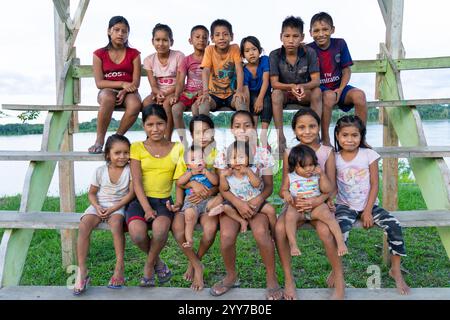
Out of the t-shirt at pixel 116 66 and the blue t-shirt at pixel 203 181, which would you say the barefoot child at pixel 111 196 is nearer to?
the blue t-shirt at pixel 203 181

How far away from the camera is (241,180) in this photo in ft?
8.04

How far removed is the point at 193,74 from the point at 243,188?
127cm

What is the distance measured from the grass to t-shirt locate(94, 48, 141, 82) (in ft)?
5.22

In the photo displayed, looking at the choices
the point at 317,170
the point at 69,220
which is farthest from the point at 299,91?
the point at 69,220

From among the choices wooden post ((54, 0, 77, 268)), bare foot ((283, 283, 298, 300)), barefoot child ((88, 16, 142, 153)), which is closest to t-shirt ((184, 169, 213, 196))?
bare foot ((283, 283, 298, 300))

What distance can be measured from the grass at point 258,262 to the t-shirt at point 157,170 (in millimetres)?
1167

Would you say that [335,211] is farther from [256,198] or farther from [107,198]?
[107,198]

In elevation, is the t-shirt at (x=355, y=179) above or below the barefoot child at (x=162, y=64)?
below

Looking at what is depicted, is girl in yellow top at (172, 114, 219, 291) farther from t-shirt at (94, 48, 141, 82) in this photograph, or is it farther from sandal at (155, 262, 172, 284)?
t-shirt at (94, 48, 141, 82)

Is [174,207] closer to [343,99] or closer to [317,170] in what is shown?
[317,170]

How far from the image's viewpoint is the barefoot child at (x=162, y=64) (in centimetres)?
326

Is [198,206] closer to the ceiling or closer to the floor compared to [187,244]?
closer to the ceiling

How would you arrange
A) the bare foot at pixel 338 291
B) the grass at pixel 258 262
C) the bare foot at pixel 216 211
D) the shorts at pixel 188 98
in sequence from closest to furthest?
the bare foot at pixel 338 291 < the bare foot at pixel 216 211 < the shorts at pixel 188 98 < the grass at pixel 258 262

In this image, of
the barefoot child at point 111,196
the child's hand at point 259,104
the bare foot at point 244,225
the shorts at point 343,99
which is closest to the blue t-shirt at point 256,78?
the child's hand at point 259,104
